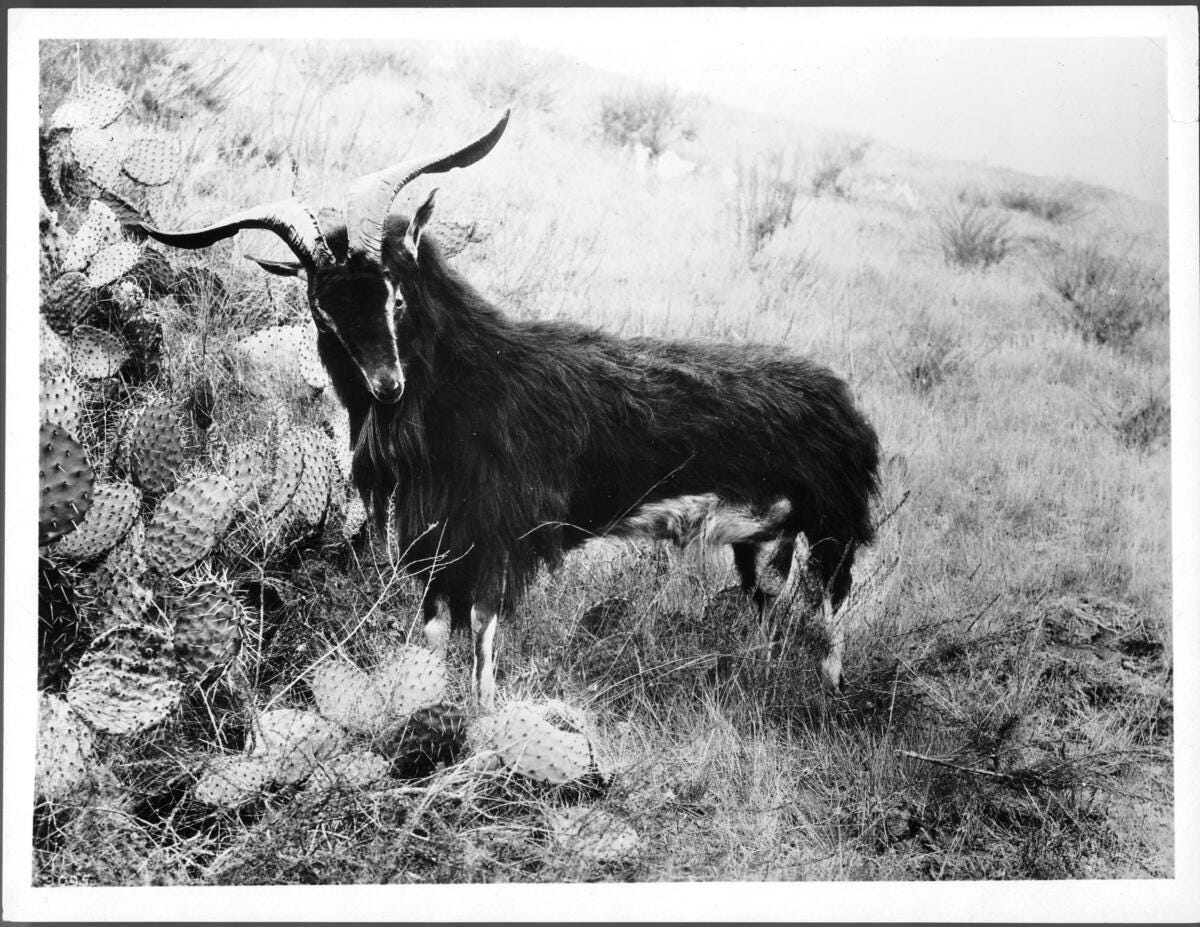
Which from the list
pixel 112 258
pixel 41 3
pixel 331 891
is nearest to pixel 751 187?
pixel 112 258

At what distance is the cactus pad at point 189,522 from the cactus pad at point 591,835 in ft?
5.00

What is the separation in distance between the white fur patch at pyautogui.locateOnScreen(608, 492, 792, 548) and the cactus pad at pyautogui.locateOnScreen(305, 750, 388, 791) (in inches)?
45.9

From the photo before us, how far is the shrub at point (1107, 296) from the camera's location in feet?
14.7

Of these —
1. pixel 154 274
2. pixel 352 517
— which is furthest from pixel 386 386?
pixel 154 274

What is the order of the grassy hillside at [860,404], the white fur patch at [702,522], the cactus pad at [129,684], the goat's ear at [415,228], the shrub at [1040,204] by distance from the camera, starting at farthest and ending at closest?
the shrub at [1040,204] → the white fur patch at [702,522] → the grassy hillside at [860,404] → the goat's ear at [415,228] → the cactus pad at [129,684]

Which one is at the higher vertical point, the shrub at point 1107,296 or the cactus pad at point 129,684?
the shrub at point 1107,296

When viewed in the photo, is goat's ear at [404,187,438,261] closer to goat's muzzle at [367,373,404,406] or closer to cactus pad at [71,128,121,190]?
goat's muzzle at [367,373,404,406]

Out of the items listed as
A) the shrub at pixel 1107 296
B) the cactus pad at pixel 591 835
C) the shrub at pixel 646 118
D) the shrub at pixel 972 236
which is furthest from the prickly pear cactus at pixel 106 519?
the shrub at pixel 1107 296

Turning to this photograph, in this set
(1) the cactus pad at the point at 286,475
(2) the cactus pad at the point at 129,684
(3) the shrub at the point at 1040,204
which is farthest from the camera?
(3) the shrub at the point at 1040,204

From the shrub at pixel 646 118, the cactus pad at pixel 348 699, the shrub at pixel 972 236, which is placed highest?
the shrub at pixel 646 118

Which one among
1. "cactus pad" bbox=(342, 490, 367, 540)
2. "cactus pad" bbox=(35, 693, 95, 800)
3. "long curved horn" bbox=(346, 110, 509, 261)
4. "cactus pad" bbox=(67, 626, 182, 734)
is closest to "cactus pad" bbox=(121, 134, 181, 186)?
"long curved horn" bbox=(346, 110, 509, 261)

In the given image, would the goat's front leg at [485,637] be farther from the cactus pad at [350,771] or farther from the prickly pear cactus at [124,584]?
the prickly pear cactus at [124,584]

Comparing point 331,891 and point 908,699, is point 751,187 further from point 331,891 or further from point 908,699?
point 331,891

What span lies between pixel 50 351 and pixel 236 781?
173 cm
